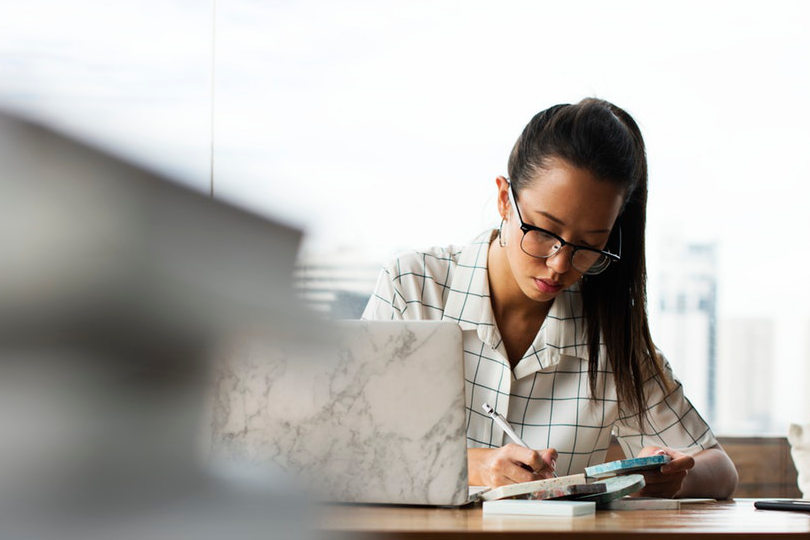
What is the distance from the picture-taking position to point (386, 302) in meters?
1.58

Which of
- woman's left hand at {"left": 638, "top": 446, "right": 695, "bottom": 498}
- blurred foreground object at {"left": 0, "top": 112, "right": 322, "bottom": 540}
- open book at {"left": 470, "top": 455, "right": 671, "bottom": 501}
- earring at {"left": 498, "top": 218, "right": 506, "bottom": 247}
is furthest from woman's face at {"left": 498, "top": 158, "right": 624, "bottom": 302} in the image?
blurred foreground object at {"left": 0, "top": 112, "right": 322, "bottom": 540}

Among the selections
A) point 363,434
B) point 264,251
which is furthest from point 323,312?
point 363,434

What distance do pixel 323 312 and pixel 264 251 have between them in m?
0.05

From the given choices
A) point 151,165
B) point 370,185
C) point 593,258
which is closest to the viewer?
point 151,165

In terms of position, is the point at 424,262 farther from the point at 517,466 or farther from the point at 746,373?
the point at 746,373

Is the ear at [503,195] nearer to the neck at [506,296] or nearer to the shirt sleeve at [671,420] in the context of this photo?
the neck at [506,296]

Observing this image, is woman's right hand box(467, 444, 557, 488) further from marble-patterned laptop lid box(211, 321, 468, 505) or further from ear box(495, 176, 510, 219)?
ear box(495, 176, 510, 219)

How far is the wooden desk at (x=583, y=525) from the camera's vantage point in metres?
0.74

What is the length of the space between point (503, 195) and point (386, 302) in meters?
0.27

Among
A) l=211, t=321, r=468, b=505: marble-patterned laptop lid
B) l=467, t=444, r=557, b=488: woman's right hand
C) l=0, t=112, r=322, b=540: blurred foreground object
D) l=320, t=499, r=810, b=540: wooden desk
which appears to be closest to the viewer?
l=0, t=112, r=322, b=540: blurred foreground object

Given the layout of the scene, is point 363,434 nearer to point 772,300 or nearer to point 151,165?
point 151,165

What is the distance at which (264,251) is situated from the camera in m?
0.27

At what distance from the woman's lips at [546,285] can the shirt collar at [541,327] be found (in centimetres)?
11

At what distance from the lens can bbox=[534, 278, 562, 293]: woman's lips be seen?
1460 millimetres
